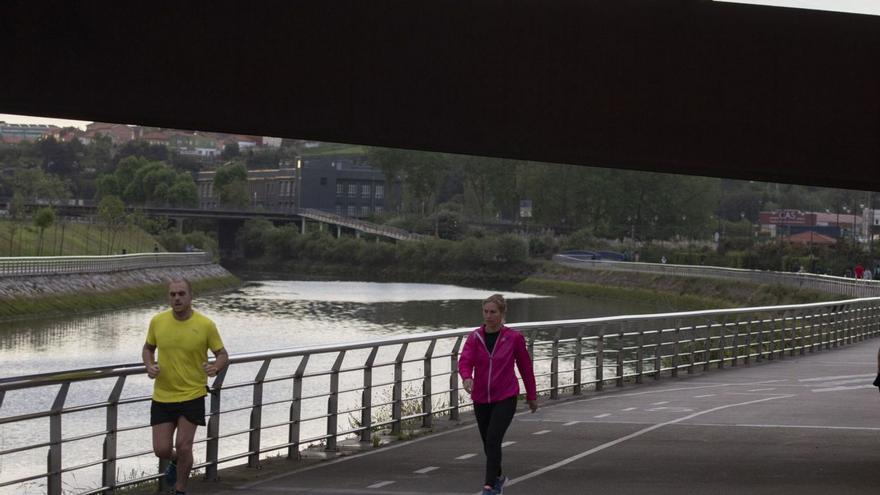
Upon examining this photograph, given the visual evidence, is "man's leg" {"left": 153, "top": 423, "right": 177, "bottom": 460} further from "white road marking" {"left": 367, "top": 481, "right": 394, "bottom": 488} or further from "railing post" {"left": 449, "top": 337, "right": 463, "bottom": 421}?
"railing post" {"left": 449, "top": 337, "right": 463, "bottom": 421}

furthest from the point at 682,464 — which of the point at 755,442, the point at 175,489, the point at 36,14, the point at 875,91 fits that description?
the point at 36,14

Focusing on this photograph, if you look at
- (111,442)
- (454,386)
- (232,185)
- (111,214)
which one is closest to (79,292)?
(111,214)

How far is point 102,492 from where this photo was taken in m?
11.2

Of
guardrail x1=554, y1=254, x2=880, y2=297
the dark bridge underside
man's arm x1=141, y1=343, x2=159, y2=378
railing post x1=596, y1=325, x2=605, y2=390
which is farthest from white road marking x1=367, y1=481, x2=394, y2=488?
guardrail x1=554, y1=254, x2=880, y2=297

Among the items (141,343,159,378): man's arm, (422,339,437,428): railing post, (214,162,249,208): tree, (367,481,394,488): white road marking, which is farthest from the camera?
(214,162,249,208): tree

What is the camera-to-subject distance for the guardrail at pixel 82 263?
7269 centimetres

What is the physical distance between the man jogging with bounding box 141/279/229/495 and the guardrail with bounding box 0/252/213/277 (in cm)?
6121

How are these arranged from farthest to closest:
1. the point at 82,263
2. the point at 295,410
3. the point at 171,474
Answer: the point at 82,263 → the point at 295,410 → the point at 171,474

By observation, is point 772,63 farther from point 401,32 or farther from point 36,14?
point 36,14

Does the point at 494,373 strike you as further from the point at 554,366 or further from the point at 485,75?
the point at 554,366

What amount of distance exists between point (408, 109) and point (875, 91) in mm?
4913

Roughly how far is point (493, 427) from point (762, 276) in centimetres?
8308

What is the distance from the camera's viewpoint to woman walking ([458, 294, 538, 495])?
444 inches

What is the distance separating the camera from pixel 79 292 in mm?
77312
